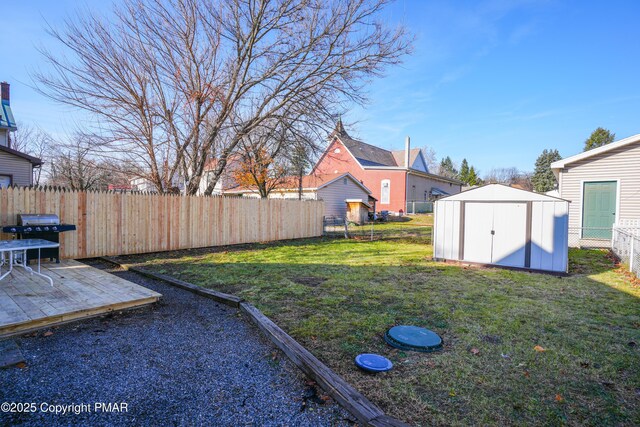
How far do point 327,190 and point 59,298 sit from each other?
18573 mm

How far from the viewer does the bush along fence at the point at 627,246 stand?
7.12 meters

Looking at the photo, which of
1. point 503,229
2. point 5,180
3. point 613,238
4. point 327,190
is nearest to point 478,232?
point 503,229

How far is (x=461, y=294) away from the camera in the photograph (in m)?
5.55

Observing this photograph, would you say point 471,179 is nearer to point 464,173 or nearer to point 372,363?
point 464,173

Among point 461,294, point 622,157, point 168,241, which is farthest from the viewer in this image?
point 622,157

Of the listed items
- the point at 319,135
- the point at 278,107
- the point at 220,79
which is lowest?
the point at 319,135

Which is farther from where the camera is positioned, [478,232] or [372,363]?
[478,232]

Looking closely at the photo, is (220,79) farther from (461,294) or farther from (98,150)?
(461,294)

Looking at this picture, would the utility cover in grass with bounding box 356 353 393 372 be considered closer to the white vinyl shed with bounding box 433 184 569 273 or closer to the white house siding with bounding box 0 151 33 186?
the white vinyl shed with bounding box 433 184 569 273

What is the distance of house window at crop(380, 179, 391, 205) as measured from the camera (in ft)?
91.7

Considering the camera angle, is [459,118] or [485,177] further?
[485,177]

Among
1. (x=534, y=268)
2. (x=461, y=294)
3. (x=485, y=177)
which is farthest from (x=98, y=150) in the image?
(x=485, y=177)

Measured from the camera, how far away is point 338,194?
2317 centimetres

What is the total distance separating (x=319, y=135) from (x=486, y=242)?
6.97 meters
